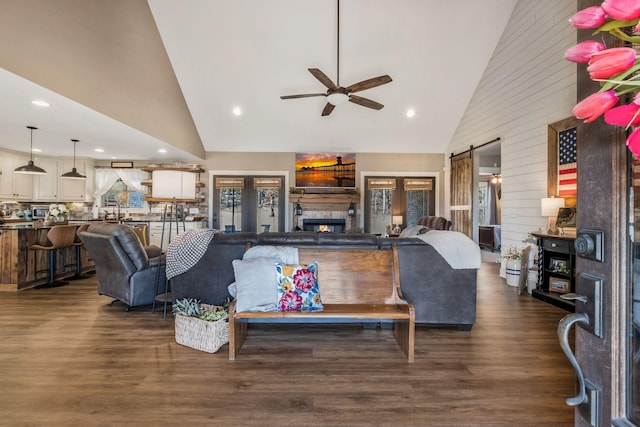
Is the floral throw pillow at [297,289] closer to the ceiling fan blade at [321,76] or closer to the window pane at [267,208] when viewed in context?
the ceiling fan blade at [321,76]

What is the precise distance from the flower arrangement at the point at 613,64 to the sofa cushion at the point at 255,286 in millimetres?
2394

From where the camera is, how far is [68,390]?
2.07m

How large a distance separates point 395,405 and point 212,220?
7.38 meters

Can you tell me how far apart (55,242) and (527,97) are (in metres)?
7.47

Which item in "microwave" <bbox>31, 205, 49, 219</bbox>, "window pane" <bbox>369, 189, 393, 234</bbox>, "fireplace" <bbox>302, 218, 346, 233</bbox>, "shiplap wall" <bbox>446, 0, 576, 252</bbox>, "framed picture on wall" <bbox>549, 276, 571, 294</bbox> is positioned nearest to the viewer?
"framed picture on wall" <bbox>549, 276, 571, 294</bbox>

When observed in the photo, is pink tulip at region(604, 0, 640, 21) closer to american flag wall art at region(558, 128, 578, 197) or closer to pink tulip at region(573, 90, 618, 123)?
pink tulip at region(573, 90, 618, 123)

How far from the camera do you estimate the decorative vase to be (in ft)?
15.9

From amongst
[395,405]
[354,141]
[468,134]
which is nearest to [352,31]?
[354,141]

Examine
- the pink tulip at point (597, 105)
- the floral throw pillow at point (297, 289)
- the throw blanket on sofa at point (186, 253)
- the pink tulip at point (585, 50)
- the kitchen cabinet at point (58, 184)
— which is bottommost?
the floral throw pillow at point (297, 289)

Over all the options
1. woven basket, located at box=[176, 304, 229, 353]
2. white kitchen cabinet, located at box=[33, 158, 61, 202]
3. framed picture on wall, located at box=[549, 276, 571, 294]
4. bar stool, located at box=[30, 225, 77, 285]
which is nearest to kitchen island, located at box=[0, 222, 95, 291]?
bar stool, located at box=[30, 225, 77, 285]

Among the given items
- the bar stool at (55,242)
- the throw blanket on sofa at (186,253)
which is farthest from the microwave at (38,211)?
the throw blanket on sofa at (186,253)

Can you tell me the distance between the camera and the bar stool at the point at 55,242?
15.6 ft

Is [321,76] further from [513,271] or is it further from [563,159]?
[513,271]

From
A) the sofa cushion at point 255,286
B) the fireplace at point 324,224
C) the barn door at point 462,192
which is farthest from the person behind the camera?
the fireplace at point 324,224
